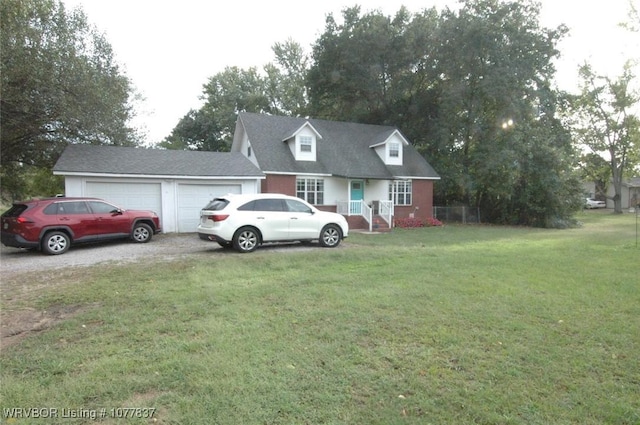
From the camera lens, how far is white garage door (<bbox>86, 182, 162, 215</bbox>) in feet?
49.2

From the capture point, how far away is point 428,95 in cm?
2712

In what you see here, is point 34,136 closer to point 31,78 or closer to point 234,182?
point 31,78

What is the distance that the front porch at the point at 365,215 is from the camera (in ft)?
64.6

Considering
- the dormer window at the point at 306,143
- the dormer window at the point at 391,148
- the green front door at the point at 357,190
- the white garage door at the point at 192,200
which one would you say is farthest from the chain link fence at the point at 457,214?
the white garage door at the point at 192,200

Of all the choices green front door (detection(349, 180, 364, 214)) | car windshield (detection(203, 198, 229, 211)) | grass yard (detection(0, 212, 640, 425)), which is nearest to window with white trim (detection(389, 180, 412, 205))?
green front door (detection(349, 180, 364, 214))

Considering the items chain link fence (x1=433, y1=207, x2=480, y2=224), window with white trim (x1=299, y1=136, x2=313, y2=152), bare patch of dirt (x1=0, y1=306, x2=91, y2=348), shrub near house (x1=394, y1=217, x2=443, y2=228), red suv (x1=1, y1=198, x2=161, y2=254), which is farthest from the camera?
chain link fence (x1=433, y1=207, x2=480, y2=224)

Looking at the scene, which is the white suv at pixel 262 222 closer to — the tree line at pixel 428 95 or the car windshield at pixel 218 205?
the car windshield at pixel 218 205

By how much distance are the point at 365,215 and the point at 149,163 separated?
34.6ft

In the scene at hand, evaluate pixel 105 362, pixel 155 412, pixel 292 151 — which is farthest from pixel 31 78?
pixel 155 412

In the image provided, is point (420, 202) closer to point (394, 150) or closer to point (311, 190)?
point (394, 150)

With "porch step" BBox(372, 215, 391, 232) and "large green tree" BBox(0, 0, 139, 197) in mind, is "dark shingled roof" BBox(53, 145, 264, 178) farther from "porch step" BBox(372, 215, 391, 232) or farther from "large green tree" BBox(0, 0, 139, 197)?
"porch step" BBox(372, 215, 391, 232)

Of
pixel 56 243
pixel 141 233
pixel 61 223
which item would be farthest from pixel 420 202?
pixel 56 243

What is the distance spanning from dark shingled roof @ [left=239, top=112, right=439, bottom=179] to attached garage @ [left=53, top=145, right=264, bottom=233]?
2524 millimetres

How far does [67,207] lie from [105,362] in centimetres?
894
